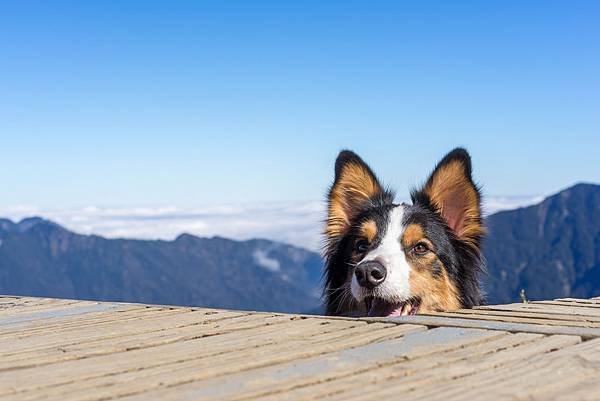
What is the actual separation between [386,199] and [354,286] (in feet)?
6.37

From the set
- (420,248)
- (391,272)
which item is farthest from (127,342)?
(420,248)

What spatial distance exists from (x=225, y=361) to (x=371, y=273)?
3716 millimetres

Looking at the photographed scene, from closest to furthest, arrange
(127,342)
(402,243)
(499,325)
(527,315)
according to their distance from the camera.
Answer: (127,342)
(499,325)
(527,315)
(402,243)

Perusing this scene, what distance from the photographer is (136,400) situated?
10.2ft

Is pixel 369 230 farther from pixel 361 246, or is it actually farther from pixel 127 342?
pixel 127 342

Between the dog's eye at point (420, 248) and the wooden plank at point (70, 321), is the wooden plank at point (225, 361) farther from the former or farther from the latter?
the dog's eye at point (420, 248)

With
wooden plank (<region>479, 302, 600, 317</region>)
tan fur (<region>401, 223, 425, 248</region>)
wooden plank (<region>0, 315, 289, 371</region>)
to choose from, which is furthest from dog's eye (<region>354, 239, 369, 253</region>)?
wooden plank (<region>0, 315, 289, 371</region>)

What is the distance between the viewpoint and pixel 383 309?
307 inches

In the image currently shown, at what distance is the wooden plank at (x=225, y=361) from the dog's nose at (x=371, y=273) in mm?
2392

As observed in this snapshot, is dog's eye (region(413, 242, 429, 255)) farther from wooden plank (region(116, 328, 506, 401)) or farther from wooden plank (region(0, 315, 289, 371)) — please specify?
wooden plank (region(116, 328, 506, 401))

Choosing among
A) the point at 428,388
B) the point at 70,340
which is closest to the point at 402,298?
the point at 70,340

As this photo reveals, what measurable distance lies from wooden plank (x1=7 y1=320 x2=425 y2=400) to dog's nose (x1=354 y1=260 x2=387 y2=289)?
239 cm

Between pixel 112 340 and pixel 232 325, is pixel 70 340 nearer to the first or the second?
pixel 112 340

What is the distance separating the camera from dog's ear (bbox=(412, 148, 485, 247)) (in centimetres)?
→ 884
